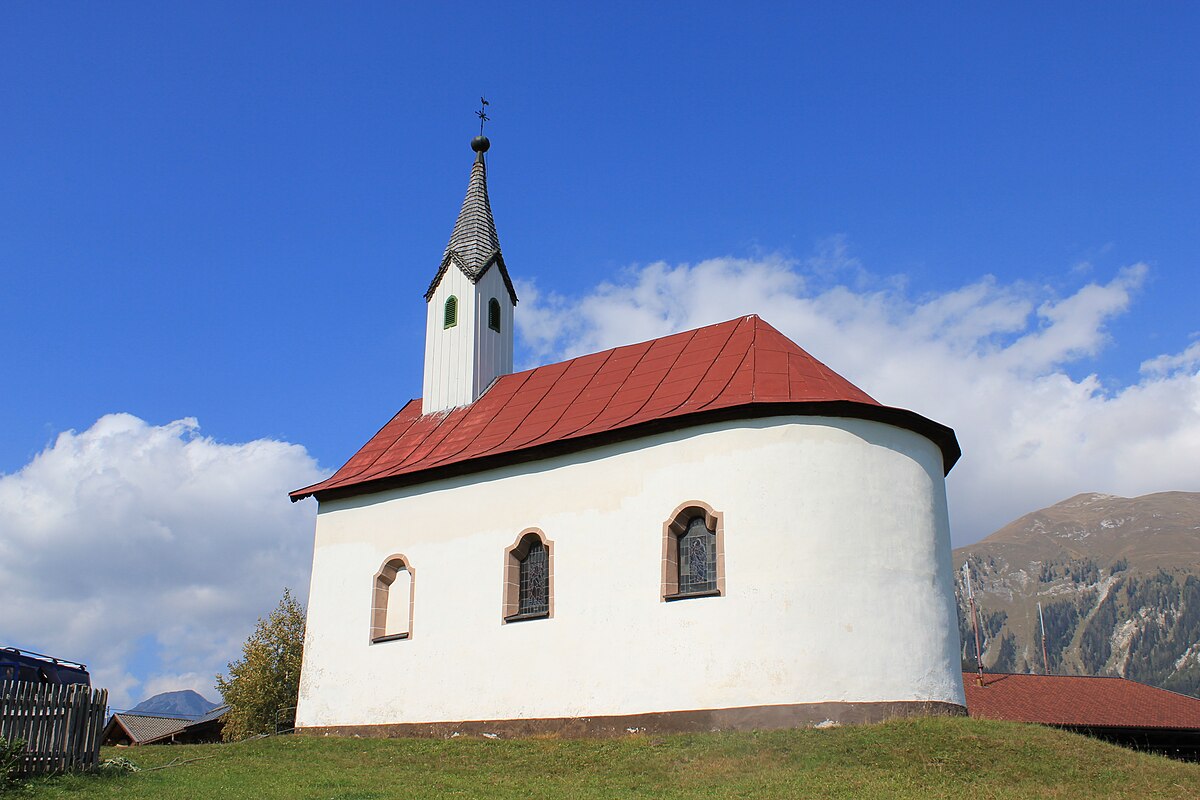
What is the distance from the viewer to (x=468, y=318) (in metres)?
28.5

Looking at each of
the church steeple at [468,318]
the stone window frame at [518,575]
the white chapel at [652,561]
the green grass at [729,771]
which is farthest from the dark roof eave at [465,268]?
the green grass at [729,771]

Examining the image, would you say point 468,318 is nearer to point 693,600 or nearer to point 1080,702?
point 693,600

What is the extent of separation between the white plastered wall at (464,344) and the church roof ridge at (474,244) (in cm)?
19

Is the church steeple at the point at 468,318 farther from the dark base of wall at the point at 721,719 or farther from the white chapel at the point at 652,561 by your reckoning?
the dark base of wall at the point at 721,719

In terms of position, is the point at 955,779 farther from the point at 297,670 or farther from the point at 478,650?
the point at 297,670

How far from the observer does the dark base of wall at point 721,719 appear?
1800 cm

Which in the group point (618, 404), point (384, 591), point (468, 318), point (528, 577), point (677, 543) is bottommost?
point (384, 591)

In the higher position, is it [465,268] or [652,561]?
[465,268]

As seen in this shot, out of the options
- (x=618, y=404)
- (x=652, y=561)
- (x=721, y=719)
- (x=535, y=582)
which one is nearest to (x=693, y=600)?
(x=652, y=561)

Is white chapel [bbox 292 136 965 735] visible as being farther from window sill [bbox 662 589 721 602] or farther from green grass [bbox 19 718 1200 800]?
green grass [bbox 19 718 1200 800]

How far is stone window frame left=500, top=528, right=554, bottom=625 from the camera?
21.2m

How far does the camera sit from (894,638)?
1881 centimetres

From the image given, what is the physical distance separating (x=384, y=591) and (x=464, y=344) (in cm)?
726

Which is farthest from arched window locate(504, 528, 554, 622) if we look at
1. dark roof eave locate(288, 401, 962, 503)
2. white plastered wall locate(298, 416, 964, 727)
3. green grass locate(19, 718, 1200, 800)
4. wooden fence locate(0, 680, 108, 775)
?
wooden fence locate(0, 680, 108, 775)
